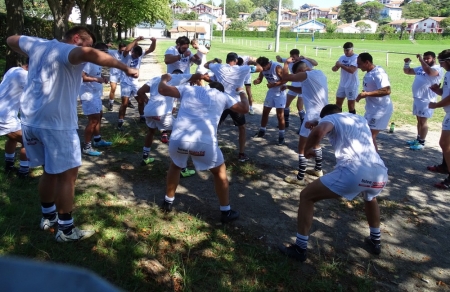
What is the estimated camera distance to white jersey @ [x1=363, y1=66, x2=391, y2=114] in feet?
22.2

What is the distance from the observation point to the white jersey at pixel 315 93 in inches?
249

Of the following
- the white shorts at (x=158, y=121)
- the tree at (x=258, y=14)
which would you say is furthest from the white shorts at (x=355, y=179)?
the tree at (x=258, y=14)

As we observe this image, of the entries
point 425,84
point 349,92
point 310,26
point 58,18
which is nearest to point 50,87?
point 425,84

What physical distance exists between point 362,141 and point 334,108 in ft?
1.96

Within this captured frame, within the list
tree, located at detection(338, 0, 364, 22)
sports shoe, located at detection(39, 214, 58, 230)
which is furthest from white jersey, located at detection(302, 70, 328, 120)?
tree, located at detection(338, 0, 364, 22)

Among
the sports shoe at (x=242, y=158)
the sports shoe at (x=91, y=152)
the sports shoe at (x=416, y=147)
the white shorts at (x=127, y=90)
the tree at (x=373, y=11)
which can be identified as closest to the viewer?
the sports shoe at (x=91, y=152)

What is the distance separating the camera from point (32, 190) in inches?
201

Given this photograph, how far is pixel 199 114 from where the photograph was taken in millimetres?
4336

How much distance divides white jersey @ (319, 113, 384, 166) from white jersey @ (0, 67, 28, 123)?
4027mm

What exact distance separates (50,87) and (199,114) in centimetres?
157

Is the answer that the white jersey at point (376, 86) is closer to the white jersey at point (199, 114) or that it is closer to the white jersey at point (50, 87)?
the white jersey at point (199, 114)

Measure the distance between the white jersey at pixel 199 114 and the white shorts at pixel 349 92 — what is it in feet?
19.6

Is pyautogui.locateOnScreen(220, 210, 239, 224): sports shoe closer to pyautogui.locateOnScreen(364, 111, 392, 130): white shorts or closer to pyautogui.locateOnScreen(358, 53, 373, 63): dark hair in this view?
pyautogui.locateOnScreen(364, 111, 392, 130): white shorts

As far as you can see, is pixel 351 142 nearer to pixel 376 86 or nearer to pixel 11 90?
pixel 376 86
